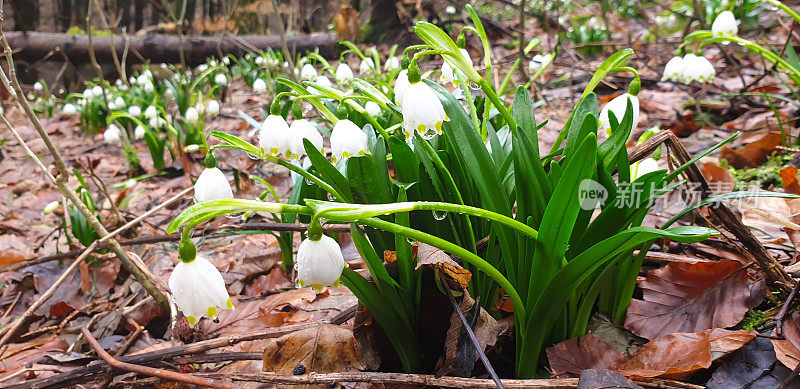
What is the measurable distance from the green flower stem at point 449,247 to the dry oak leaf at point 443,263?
0.20ft

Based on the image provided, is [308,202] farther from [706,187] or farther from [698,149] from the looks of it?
[698,149]

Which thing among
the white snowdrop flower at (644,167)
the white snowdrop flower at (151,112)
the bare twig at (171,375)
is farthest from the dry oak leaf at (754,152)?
the white snowdrop flower at (151,112)

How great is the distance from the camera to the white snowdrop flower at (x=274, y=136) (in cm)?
117

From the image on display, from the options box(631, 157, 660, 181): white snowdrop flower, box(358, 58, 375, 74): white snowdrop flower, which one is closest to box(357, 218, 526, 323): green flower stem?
box(631, 157, 660, 181): white snowdrop flower

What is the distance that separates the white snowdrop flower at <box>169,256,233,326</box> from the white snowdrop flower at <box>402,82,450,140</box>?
44 cm

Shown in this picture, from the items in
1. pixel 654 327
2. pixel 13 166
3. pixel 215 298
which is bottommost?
pixel 13 166

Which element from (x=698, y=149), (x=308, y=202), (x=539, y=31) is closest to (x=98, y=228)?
(x=308, y=202)

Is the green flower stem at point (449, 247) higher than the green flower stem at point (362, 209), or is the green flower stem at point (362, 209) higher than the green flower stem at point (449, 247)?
the green flower stem at point (362, 209)

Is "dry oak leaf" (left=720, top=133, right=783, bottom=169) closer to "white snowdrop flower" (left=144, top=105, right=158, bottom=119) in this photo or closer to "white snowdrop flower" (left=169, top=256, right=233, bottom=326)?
"white snowdrop flower" (left=169, top=256, right=233, bottom=326)

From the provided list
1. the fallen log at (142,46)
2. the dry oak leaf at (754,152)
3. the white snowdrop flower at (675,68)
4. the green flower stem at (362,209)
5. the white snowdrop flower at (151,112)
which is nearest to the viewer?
the green flower stem at (362,209)

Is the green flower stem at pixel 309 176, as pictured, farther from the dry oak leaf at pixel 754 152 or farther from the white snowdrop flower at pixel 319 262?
the dry oak leaf at pixel 754 152

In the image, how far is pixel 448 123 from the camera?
1.11 meters

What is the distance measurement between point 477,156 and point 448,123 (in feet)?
0.32

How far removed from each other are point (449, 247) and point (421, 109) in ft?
0.89
